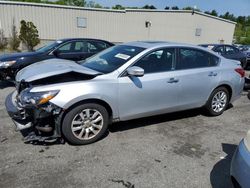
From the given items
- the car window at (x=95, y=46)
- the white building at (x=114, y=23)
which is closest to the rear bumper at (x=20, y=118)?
the car window at (x=95, y=46)

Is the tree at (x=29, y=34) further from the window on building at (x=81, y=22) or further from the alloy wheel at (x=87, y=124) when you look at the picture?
the alloy wheel at (x=87, y=124)

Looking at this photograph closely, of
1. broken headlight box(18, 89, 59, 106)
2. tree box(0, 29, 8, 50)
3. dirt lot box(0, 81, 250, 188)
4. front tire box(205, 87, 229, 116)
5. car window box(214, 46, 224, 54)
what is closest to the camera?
dirt lot box(0, 81, 250, 188)

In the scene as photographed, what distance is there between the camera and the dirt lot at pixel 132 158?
9.05 feet

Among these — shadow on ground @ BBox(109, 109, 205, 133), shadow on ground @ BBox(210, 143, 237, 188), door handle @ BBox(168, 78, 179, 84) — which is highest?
door handle @ BBox(168, 78, 179, 84)

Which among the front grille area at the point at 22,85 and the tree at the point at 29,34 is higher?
the tree at the point at 29,34

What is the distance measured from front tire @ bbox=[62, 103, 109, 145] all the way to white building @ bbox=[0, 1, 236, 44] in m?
16.5

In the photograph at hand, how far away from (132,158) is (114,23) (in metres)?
18.8

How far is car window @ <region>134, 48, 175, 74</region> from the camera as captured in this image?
12.8 feet

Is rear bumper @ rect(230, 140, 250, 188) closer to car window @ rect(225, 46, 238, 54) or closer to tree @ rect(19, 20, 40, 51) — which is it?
car window @ rect(225, 46, 238, 54)

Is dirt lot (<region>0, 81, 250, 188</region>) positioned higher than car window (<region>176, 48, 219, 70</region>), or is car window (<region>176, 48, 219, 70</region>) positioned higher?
car window (<region>176, 48, 219, 70</region>)

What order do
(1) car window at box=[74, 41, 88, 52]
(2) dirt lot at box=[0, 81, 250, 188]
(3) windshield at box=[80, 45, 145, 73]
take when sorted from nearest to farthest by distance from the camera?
(2) dirt lot at box=[0, 81, 250, 188] < (3) windshield at box=[80, 45, 145, 73] < (1) car window at box=[74, 41, 88, 52]

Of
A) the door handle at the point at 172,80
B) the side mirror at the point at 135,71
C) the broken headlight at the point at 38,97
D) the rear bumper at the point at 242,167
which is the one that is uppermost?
the side mirror at the point at 135,71

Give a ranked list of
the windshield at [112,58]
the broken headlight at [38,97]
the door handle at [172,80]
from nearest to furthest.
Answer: the broken headlight at [38,97]
the windshield at [112,58]
the door handle at [172,80]

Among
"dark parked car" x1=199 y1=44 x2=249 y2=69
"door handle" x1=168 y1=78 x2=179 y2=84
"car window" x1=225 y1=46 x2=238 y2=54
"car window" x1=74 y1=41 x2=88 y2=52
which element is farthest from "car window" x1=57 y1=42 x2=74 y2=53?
"car window" x1=225 y1=46 x2=238 y2=54
